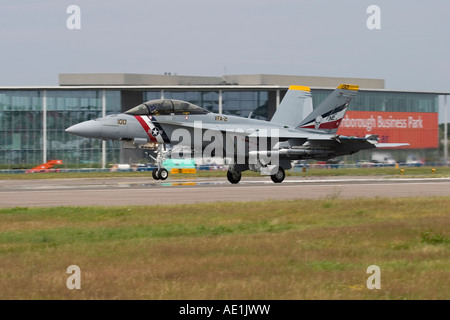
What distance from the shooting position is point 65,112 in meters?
71.0

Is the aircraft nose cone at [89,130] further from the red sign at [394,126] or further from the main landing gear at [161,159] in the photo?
the red sign at [394,126]

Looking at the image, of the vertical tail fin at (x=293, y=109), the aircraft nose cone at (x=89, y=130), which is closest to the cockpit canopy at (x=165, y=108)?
the aircraft nose cone at (x=89, y=130)

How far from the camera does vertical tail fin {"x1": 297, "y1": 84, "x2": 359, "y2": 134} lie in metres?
32.2

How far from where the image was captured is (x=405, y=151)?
52.4m

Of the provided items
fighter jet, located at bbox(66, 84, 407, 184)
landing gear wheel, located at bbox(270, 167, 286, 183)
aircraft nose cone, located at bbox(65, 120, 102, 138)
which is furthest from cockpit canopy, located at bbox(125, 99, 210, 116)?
landing gear wheel, located at bbox(270, 167, 286, 183)

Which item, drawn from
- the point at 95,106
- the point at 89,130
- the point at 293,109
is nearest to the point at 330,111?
the point at 293,109

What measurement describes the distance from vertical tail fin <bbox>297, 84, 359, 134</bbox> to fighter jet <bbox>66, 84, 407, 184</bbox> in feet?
2.50

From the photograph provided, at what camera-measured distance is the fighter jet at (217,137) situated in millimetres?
28766

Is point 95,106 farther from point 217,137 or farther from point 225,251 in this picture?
point 225,251

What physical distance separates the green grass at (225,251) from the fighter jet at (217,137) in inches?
445

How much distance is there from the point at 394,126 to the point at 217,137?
5722 cm

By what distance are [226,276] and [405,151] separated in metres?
46.2

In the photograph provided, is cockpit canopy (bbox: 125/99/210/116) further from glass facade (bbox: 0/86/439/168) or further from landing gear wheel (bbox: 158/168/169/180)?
glass facade (bbox: 0/86/439/168)
